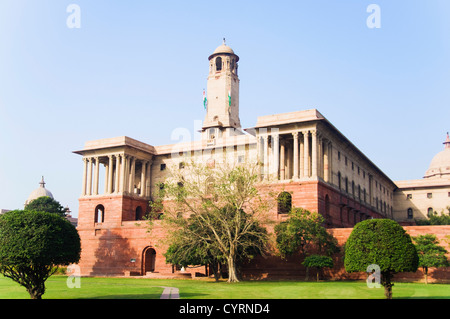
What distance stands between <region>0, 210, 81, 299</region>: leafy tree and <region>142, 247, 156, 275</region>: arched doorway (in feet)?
94.3

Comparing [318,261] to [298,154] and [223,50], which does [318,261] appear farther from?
[223,50]

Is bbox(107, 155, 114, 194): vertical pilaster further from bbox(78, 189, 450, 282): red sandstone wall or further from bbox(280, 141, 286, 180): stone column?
bbox(280, 141, 286, 180): stone column

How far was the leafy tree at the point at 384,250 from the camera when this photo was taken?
2539cm

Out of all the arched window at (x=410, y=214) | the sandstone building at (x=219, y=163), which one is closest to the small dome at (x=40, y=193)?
the sandstone building at (x=219, y=163)

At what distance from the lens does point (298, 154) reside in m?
55.3

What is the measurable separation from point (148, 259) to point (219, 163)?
13.7 meters

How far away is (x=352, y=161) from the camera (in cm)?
6375

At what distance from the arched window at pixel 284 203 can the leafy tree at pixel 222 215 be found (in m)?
4.96

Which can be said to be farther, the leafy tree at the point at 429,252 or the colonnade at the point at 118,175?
the colonnade at the point at 118,175

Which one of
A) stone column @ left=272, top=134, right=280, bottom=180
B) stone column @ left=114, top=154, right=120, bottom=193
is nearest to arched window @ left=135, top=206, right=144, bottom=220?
stone column @ left=114, top=154, right=120, bottom=193

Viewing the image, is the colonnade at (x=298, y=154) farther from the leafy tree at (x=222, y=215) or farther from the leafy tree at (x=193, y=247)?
the leafy tree at (x=193, y=247)

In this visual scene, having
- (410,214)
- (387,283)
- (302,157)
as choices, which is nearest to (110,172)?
(302,157)
